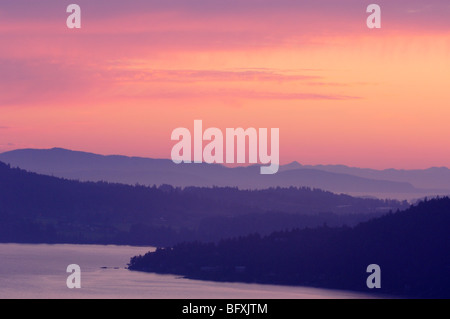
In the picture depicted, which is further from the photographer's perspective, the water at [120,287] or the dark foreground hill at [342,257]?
the dark foreground hill at [342,257]

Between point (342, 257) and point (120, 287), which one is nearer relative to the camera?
point (120, 287)

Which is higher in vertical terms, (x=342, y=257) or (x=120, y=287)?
(x=342, y=257)

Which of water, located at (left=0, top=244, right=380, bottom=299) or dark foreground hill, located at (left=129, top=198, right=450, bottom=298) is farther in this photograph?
dark foreground hill, located at (left=129, top=198, right=450, bottom=298)

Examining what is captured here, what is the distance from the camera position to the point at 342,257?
6171 inches

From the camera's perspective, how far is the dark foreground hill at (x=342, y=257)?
148000 millimetres

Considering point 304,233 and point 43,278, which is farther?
point 304,233

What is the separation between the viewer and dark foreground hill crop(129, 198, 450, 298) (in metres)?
148

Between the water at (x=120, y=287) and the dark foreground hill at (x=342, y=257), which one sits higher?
the dark foreground hill at (x=342, y=257)

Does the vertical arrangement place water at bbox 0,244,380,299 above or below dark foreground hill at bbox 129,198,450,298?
below
